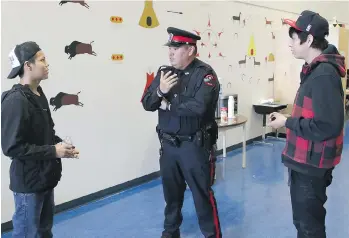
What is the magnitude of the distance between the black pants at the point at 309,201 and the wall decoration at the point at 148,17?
2.35 meters

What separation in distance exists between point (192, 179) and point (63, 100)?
142 cm

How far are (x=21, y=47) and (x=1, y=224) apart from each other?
64.9 inches

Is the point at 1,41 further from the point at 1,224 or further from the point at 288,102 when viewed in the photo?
the point at 288,102

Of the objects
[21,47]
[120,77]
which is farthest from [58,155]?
[120,77]

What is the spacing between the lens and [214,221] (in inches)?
93.2

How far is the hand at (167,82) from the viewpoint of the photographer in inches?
85.7

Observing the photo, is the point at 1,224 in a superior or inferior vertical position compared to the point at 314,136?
inferior

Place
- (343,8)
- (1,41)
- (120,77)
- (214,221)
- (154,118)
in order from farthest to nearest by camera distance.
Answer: (343,8), (154,118), (120,77), (1,41), (214,221)

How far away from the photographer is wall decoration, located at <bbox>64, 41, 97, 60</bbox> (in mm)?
2990

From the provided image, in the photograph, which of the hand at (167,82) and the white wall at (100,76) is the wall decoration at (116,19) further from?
the hand at (167,82)

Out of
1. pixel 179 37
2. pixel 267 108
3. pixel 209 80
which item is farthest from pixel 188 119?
pixel 267 108

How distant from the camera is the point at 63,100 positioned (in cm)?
301

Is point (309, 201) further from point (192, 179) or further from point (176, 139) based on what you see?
point (176, 139)

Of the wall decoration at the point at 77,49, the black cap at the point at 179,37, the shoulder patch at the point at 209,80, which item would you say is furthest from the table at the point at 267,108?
the black cap at the point at 179,37
